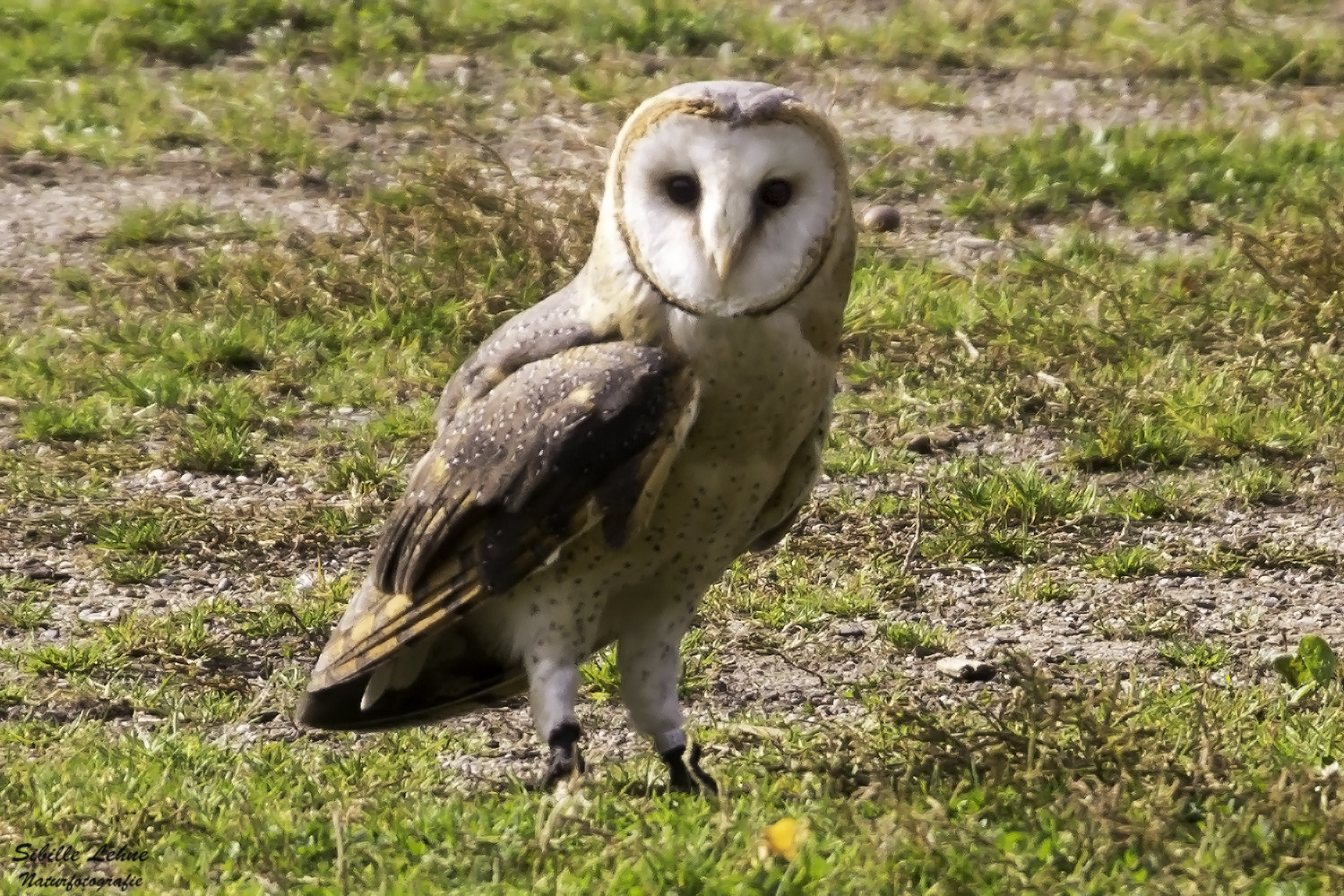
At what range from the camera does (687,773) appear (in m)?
4.21

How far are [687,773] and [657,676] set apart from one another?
0.79ft

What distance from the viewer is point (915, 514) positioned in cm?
606

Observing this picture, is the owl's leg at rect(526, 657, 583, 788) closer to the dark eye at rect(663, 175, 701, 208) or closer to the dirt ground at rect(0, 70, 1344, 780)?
the dirt ground at rect(0, 70, 1344, 780)

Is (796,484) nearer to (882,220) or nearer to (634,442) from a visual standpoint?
(634,442)

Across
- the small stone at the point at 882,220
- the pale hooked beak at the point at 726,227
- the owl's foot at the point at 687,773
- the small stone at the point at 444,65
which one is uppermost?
the pale hooked beak at the point at 726,227

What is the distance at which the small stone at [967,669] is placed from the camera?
5098 millimetres

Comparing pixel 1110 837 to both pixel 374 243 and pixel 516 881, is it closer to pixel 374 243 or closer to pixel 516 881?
pixel 516 881

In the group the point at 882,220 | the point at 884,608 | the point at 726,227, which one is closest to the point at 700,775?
the point at 726,227

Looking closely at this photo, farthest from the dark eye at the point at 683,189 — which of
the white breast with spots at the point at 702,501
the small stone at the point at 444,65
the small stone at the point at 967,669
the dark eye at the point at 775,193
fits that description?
the small stone at the point at 444,65

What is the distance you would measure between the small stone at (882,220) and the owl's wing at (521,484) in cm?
458

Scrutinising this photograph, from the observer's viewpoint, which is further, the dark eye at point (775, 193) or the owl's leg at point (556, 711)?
the owl's leg at point (556, 711)

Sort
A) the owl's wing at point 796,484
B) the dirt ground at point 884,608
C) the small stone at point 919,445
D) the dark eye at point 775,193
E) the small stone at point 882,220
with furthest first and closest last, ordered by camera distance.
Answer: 1. the small stone at point 882,220
2. the small stone at point 919,445
3. the dirt ground at point 884,608
4. the owl's wing at point 796,484
5. the dark eye at point 775,193

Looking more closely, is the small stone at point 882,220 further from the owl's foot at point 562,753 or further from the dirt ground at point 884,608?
the owl's foot at point 562,753

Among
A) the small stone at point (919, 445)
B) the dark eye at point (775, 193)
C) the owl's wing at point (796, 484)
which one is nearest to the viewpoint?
the dark eye at point (775, 193)
